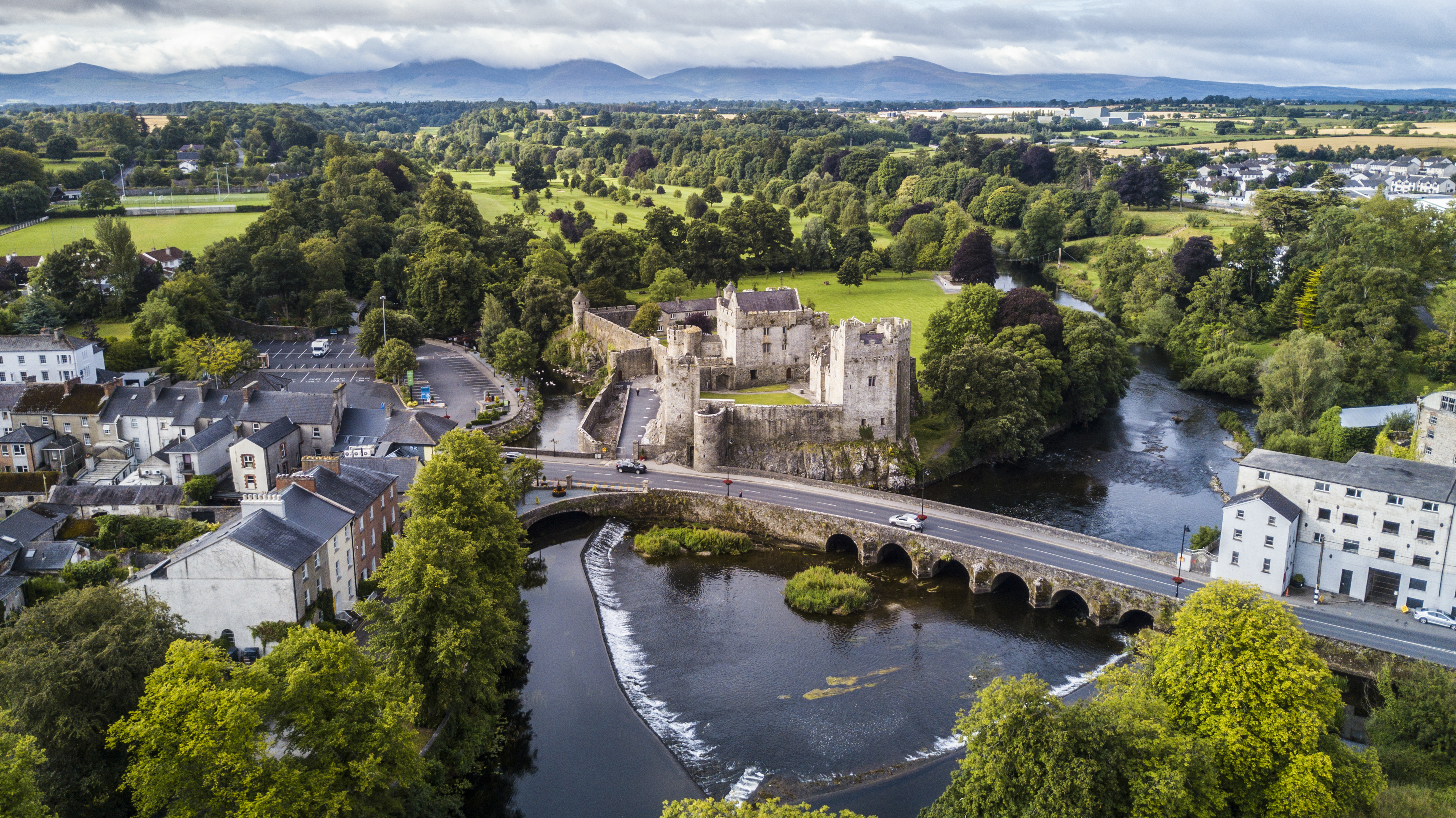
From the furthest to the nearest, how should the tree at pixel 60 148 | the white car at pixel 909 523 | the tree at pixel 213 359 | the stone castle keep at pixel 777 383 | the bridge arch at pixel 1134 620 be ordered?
the tree at pixel 60 148, the tree at pixel 213 359, the stone castle keep at pixel 777 383, the white car at pixel 909 523, the bridge arch at pixel 1134 620

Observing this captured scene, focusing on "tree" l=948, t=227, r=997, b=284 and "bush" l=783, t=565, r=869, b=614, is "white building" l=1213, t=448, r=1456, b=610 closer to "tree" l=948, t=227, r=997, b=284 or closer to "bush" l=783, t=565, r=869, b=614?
"bush" l=783, t=565, r=869, b=614

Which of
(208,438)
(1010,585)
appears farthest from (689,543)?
(208,438)

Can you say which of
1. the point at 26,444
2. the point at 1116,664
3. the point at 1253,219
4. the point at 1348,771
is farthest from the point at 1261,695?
the point at 1253,219

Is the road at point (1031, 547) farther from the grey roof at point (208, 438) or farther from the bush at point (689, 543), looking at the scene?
the grey roof at point (208, 438)

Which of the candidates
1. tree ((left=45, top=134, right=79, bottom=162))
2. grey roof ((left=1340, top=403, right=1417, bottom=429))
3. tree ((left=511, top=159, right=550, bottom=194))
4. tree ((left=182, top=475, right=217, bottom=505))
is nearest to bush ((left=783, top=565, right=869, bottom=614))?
tree ((left=182, top=475, right=217, bottom=505))

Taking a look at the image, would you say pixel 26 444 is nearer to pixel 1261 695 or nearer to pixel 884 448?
pixel 884 448

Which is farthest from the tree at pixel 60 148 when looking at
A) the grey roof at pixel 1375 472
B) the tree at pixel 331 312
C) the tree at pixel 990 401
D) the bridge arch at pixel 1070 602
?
the grey roof at pixel 1375 472
